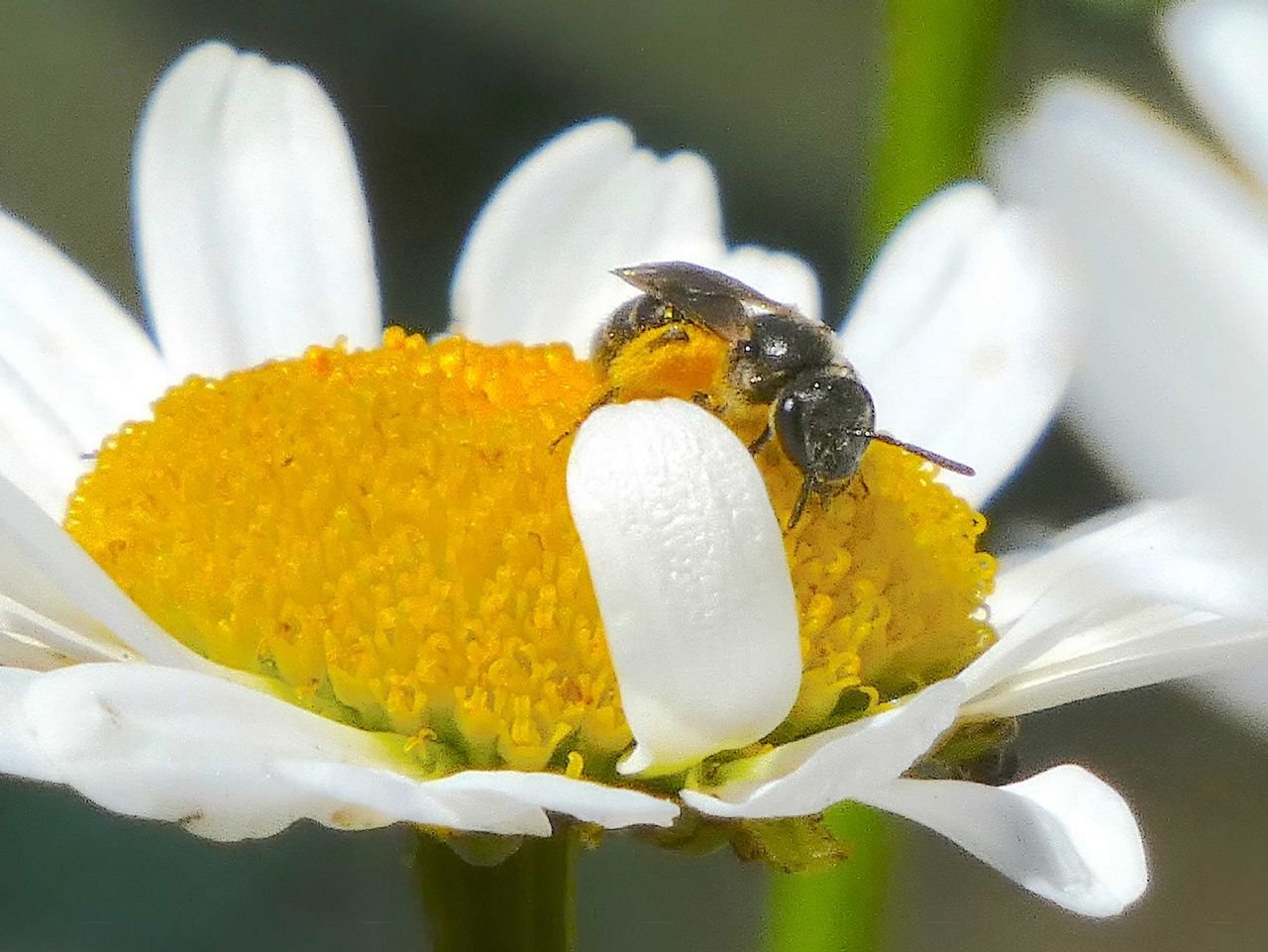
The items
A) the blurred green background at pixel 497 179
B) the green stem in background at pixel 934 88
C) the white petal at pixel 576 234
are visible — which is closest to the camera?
the green stem in background at pixel 934 88

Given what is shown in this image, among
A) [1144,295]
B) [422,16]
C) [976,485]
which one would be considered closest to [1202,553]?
[1144,295]

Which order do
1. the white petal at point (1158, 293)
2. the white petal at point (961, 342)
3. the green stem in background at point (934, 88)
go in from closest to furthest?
the white petal at point (1158, 293) < the green stem in background at point (934, 88) < the white petal at point (961, 342)

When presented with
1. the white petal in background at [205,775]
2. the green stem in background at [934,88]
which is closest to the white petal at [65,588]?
the white petal in background at [205,775]

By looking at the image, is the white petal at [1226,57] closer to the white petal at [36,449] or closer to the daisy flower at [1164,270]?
the daisy flower at [1164,270]

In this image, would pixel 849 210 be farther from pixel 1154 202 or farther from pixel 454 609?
pixel 1154 202

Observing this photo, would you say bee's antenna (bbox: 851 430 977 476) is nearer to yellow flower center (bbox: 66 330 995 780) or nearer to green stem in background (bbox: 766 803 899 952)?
yellow flower center (bbox: 66 330 995 780)
